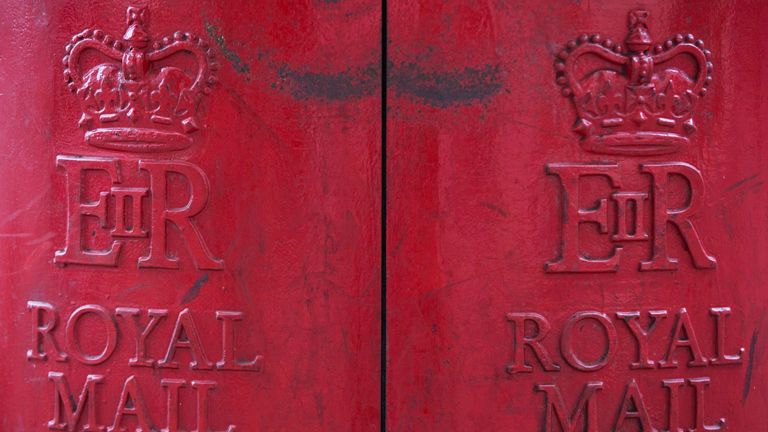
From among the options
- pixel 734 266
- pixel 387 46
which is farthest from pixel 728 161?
pixel 387 46

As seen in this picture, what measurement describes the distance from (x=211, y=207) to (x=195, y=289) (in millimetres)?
230

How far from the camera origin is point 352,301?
2.55m

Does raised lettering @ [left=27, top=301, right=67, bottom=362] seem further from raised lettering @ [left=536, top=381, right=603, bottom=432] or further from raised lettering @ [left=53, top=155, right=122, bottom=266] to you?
raised lettering @ [left=536, top=381, right=603, bottom=432]

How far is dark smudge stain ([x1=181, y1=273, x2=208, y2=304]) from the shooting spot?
2.56 metres

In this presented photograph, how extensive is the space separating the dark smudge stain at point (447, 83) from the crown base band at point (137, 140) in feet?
1.98

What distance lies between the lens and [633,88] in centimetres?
251

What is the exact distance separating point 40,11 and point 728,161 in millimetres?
1955

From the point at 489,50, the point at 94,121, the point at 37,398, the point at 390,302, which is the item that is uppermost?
the point at 489,50

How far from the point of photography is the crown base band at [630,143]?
8.23 ft

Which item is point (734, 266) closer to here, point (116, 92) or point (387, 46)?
point (387, 46)

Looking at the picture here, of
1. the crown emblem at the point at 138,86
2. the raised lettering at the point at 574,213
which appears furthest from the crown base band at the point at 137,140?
the raised lettering at the point at 574,213

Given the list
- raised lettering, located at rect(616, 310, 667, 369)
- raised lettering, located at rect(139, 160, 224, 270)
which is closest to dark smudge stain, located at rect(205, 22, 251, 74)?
raised lettering, located at rect(139, 160, 224, 270)

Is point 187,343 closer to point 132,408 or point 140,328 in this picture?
point 140,328

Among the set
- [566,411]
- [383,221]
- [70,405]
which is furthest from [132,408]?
[566,411]
